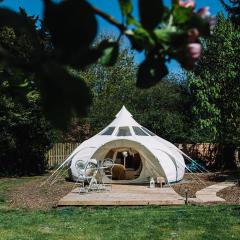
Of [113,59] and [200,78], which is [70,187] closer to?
[200,78]

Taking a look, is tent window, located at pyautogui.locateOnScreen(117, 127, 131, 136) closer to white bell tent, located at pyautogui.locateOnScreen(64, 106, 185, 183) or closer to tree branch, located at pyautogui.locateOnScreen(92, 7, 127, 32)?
white bell tent, located at pyautogui.locateOnScreen(64, 106, 185, 183)

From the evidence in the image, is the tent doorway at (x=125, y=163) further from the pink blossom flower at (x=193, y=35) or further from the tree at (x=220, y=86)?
the pink blossom flower at (x=193, y=35)

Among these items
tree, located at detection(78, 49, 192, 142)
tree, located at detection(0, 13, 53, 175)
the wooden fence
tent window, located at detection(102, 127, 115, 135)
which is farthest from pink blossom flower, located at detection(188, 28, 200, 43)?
the wooden fence

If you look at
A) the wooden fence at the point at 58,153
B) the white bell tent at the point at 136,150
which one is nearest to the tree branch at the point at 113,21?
the white bell tent at the point at 136,150

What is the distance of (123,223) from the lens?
35.8ft

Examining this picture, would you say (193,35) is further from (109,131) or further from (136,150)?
(109,131)

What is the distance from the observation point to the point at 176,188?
19.3 meters

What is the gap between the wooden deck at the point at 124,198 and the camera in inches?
589

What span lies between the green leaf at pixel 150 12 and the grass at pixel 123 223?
825 centimetres

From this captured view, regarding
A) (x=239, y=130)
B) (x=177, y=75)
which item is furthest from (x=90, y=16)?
(x=177, y=75)

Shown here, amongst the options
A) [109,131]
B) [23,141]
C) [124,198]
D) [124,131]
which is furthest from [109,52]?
[23,141]

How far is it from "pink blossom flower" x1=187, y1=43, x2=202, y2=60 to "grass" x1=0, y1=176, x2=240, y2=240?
8.22 meters

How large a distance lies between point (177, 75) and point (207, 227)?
3691cm

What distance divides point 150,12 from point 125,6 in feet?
0.25
